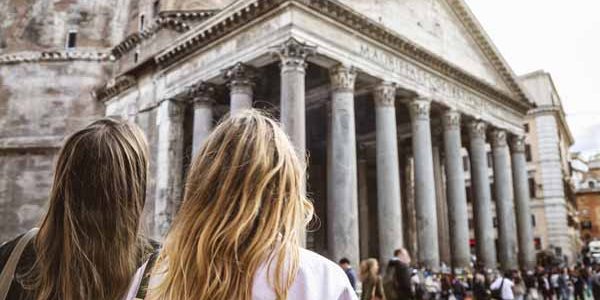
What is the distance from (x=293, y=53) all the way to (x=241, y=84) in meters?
2.24

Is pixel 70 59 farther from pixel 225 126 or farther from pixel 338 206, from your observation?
pixel 225 126

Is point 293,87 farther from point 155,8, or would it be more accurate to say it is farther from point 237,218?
point 237,218

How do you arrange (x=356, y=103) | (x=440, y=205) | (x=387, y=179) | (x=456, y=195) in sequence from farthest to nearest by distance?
(x=440, y=205) → (x=356, y=103) → (x=456, y=195) → (x=387, y=179)

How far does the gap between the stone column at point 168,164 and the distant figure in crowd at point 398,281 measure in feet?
35.7

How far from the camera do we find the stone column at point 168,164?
645 inches

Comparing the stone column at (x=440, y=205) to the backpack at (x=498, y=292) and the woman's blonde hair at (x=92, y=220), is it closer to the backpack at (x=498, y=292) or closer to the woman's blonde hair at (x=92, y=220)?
the backpack at (x=498, y=292)

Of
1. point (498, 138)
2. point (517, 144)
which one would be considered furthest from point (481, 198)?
point (517, 144)

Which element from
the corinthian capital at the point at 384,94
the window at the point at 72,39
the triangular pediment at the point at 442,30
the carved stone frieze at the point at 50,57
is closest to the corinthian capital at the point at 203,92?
the triangular pediment at the point at 442,30

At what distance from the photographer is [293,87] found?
12.6 metres

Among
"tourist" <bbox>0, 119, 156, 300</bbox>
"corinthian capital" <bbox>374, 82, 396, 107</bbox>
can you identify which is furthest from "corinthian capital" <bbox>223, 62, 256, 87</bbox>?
"tourist" <bbox>0, 119, 156, 300</bbox>

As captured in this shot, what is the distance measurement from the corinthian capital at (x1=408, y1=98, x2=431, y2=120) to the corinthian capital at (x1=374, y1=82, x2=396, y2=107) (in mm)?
1581

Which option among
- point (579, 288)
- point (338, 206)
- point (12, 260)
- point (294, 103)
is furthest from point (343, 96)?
point (12, 260)

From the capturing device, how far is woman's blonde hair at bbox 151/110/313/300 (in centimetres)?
132

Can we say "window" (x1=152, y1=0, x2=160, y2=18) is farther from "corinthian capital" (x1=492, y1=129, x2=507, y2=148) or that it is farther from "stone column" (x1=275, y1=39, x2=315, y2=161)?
"corinthian capital" (x1=492, y1=129, x2=507, y2=148)
